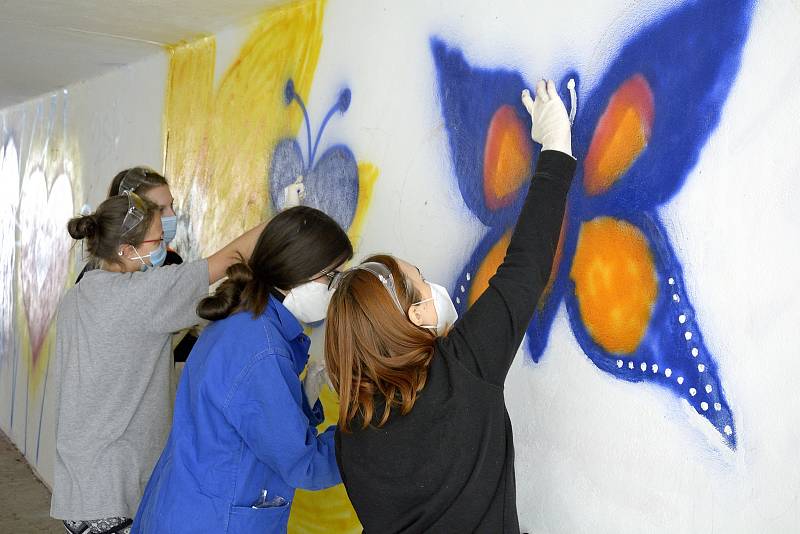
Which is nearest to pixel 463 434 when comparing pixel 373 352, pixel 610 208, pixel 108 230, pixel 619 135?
pixel 373 352

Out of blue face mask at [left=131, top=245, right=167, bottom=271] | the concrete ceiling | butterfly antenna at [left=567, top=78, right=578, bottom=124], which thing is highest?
the concrete ceiling

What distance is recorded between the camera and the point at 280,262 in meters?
1.85

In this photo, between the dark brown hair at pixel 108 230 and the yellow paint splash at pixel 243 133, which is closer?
the dark brown hair at pixel 108 230

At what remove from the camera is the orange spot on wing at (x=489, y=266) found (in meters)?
1.98

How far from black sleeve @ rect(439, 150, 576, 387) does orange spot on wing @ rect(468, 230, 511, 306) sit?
0.39 m

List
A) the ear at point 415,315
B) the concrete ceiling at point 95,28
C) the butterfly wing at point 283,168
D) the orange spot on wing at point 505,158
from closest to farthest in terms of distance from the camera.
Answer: the ear at point 415,315
the orange spot on wing at point 505,158
the butterfly wing at point 283,168
the concrete ceiling at point 95,28

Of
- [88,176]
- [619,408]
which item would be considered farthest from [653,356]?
[88,176]

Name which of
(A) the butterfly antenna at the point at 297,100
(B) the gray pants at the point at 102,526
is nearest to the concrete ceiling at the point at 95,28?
(A) the butterfly antenna at the point at 297,100

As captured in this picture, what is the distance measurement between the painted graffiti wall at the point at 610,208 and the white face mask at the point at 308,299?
1.32 ft

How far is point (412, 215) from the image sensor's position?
91.5 inches

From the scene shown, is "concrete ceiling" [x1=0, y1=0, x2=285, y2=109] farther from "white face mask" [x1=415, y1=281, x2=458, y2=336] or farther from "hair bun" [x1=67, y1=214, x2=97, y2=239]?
"white face mask" [x1=415, y1=281, x2=458, y2=336]

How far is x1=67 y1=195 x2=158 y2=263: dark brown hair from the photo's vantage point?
2.31 metres

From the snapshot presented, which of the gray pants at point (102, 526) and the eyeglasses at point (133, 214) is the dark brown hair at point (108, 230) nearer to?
the eyeglasses at point (133, 214)

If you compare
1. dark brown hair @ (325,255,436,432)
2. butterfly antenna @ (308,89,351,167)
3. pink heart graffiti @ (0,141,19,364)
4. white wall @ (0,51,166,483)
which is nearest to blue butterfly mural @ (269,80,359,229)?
butterfly antenna @ (308,89,351,167)
